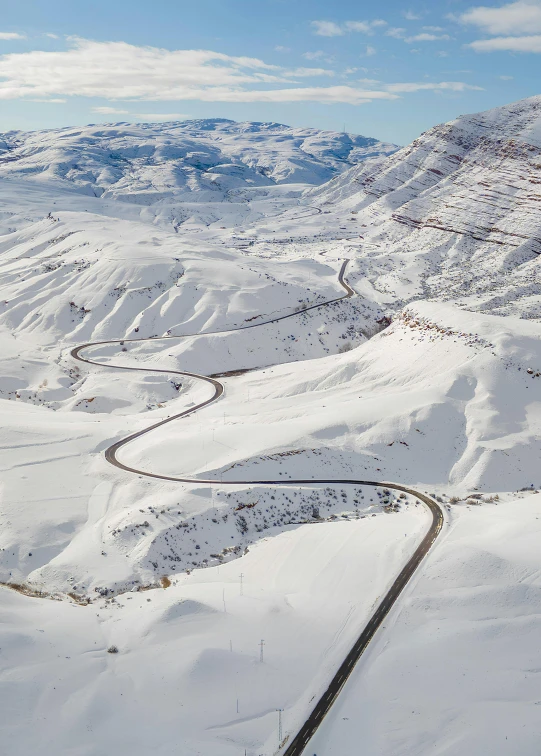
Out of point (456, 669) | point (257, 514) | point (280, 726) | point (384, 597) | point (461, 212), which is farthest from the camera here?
point (461, 212)

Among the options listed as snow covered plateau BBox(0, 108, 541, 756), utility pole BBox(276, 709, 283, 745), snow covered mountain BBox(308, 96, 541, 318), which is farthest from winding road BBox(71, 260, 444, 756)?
snow covered mountain BBox(308, 96, 541, 318)

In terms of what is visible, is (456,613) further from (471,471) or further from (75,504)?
(75,504)

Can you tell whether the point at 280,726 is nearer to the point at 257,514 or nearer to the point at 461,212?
the point at 257,514

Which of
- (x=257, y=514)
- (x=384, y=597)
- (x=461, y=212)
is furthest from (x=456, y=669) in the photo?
(x=461, y=212)

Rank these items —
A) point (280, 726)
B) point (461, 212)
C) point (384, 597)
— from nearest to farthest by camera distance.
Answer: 1. point (280, 726)
2. point (384, 597)
3. point (461, 212)

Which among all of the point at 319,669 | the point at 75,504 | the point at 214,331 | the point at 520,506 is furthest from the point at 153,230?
the point at 319,669

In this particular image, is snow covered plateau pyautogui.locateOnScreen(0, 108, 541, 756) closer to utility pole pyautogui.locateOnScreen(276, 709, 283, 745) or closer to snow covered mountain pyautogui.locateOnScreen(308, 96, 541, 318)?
utility pole pyautogui.locateOnScreen(276, 709, 283, 745)

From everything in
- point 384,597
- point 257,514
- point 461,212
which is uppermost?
point 461,212
